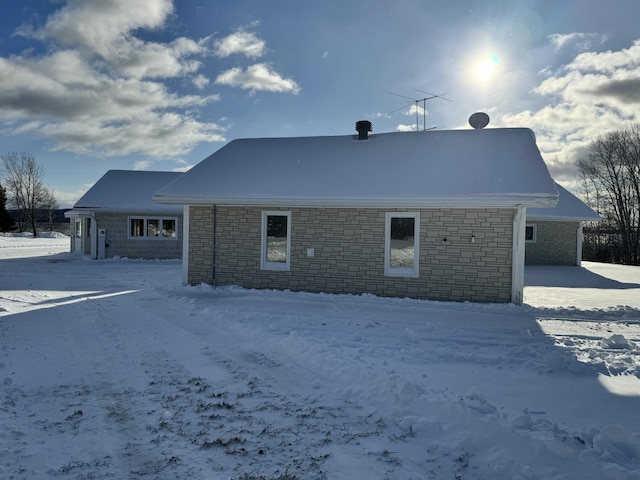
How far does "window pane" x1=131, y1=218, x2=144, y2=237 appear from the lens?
20922 millimetres

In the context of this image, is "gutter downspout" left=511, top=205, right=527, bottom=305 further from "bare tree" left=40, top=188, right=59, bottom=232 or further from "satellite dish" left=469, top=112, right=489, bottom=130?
"bare tree" left=40, top=188, right=59, bottom=232

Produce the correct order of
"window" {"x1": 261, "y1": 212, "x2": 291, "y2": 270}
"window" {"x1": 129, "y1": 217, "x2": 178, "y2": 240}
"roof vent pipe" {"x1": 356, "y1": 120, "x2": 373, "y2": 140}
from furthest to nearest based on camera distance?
1. "window" {"x1": 129, "y1": 217, "x2": 178, "y2": 240}
2. "roof vent pipe" {"x1": 356, "y1": 120, "x2": 373, "y2": 140}
3. "window" {"x1": 261, "y1": 212, "x2": 291, "y2": 270}

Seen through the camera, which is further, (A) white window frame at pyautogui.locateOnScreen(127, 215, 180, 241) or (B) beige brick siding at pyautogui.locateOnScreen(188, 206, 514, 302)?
(A) white window frame at pyautogui.locateOnScreen(127, 215, 180, 241)

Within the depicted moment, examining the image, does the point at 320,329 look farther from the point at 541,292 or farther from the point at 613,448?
the point at 541,292

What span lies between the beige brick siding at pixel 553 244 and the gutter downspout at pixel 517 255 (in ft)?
40.1

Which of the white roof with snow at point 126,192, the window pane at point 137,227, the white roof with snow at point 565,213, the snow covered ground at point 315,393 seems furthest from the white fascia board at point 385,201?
the white roof with snow at point 565,213

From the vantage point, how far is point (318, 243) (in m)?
11.0

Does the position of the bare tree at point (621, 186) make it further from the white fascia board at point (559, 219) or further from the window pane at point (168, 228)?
the window pane at point (168, 228)

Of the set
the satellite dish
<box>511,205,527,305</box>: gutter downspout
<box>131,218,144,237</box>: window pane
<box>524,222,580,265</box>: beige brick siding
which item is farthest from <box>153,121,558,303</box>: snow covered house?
<box>524,222,580,265</box>: beige brick siding

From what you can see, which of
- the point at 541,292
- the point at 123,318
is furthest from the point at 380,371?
the point at 541,292

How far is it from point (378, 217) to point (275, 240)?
297 centimetres

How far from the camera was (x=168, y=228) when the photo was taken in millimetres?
21016

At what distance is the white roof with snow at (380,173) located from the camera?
33.1 ft

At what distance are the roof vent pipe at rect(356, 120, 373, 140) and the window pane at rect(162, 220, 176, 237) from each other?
38.7ft
